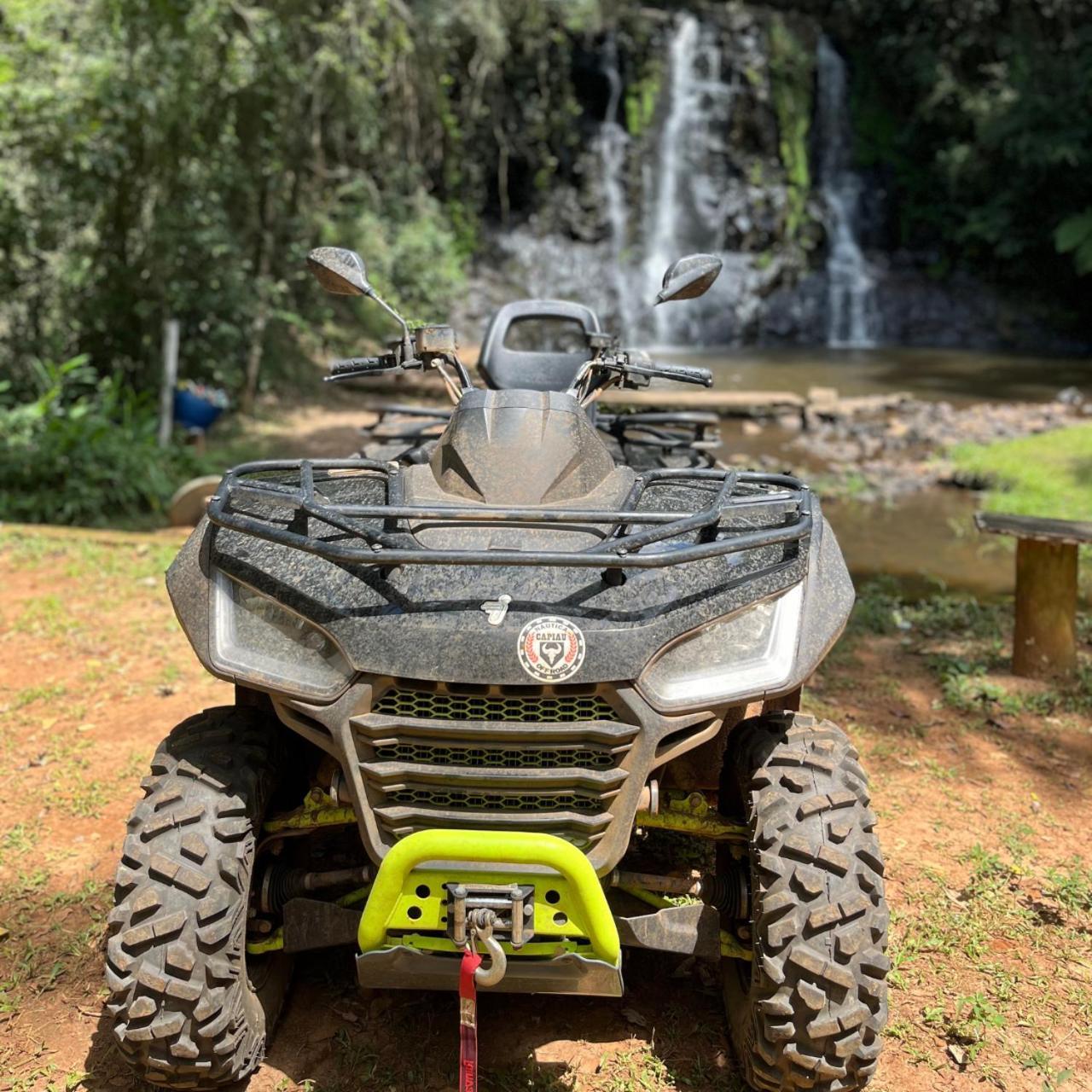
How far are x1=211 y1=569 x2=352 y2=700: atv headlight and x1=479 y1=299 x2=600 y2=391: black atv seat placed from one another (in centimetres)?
179

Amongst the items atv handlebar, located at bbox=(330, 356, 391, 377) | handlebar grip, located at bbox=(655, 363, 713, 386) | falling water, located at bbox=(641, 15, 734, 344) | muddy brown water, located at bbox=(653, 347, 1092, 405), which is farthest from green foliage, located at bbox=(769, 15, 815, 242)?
atv handlebar, located at bbox=(330, 356, 391, 377)

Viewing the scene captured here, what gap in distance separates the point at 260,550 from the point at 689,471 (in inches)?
40.7

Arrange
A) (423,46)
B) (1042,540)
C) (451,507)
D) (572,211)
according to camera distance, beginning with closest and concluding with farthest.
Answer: (451,507)
(1042,540)
(423,46)
(572,211)

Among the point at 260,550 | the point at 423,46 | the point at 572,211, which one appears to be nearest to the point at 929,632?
the point at 260,550

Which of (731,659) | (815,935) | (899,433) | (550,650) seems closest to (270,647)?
(550,650)

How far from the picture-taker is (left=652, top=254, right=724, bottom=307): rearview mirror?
3.12 m

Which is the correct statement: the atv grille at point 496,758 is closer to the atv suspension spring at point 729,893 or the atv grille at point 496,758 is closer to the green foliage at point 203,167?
the atv suspension spring at point 729,893

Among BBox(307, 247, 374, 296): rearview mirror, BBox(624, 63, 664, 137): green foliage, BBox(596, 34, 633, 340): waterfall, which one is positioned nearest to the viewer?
BBox(307, 247, 374, 296): rearview mirror

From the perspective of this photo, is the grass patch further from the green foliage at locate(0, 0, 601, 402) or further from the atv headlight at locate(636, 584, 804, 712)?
the green foliage at locate(0, 0, 601, 402)

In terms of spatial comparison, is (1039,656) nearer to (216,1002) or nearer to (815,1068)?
(815,1068)

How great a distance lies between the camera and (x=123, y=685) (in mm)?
4805

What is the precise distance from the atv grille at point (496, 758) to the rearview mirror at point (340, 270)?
129 centimetres

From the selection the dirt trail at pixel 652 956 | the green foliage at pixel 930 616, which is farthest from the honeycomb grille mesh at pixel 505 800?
the green foliage at pixel 930 616

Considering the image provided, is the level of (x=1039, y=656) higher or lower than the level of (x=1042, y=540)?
lower
